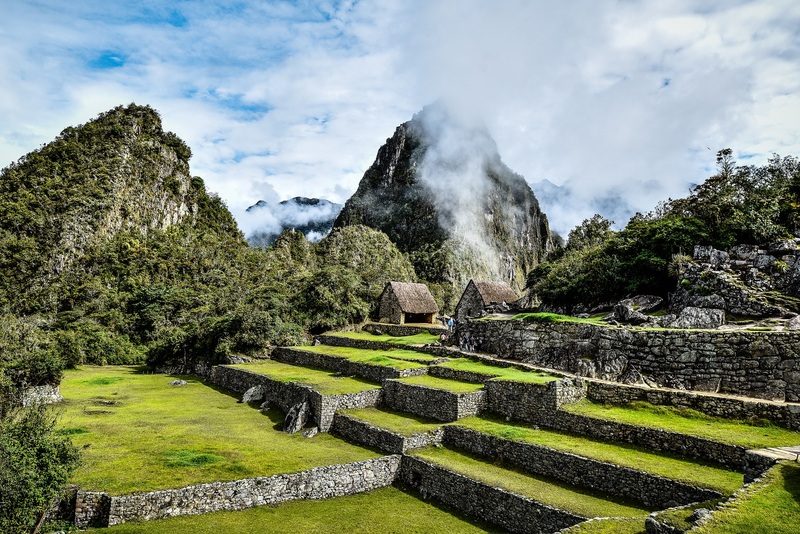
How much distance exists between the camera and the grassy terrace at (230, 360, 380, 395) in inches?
825

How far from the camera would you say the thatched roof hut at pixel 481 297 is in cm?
3403

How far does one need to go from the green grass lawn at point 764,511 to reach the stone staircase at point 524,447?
1.31 m

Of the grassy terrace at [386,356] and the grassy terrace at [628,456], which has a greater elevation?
the grassy terrace at [386,356]

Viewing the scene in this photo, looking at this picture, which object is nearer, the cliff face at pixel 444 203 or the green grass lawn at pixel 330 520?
the green grass lawn at pixel 330 520

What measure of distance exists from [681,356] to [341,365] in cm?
1599

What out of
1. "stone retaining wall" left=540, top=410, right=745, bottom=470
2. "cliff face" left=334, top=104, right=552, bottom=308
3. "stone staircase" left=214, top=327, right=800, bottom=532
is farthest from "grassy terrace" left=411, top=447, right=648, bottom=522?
"cliff face" left=334, top=104, right=552, bottom=308

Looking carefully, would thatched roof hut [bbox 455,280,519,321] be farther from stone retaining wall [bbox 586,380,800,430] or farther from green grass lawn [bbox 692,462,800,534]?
green grass lawn [bbox 692,462,800,534]

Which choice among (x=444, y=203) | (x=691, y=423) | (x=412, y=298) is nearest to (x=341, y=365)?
(x=412, y=298)

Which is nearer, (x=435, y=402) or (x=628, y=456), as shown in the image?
(x=628, y=456)

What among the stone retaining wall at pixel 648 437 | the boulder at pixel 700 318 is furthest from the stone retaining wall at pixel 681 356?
the stone retaining wall at pixel 648 437

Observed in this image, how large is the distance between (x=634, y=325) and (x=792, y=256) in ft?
22.5

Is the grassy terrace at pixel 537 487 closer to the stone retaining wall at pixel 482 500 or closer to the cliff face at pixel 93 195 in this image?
the stone retaining wall at pixel 482 500

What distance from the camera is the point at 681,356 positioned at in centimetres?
1560

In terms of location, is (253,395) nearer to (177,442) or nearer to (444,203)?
(177,442)
